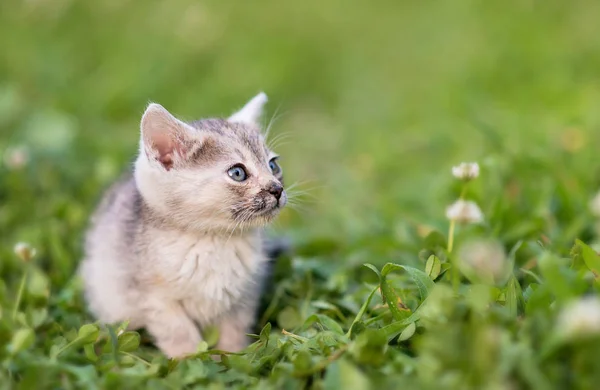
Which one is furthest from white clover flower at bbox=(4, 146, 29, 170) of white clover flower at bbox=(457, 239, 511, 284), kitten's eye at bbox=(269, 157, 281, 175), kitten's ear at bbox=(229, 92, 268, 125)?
white clover flower at bbox=(457, 239, 511, 284)

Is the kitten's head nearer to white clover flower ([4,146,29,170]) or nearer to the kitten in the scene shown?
the kitten

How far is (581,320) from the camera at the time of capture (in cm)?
196

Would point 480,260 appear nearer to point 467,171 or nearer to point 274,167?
point 467,171

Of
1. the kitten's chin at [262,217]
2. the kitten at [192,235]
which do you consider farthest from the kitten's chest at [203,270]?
the kitten's chin at [262,217]

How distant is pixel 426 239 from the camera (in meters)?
3.46

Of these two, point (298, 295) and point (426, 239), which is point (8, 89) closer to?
point (298, 295)

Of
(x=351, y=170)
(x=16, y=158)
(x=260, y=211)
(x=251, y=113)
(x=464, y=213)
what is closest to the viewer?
(x=464, y=213)

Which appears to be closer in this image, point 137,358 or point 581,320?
point 581,320

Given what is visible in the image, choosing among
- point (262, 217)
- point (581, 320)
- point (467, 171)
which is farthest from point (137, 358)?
point (581, 320)

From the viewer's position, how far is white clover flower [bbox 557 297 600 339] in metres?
1.95

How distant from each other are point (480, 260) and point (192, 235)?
127cm

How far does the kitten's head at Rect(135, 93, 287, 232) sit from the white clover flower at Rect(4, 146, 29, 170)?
4.39 feet

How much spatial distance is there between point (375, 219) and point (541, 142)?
1337 mm

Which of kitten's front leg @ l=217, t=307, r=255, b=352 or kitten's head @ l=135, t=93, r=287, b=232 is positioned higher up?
kitten's head @ l=135, t=93, r=287, b=232
